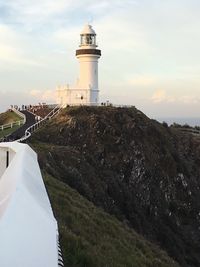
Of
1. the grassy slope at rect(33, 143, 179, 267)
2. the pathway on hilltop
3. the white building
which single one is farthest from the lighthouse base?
the grassy slope at rect(33, 143, 179, 267)

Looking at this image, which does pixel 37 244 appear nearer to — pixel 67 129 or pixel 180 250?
pixel 180 250

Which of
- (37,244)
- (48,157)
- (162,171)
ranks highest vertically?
(37,244)

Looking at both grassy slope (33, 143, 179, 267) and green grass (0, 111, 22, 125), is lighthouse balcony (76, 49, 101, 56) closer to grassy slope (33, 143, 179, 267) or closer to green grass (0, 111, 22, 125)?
green grass (0, 111, 22, 125)

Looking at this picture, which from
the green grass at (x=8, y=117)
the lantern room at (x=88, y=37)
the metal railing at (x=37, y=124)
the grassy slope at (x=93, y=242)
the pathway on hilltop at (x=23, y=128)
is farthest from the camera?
the lantern room at (x=88, y=37)

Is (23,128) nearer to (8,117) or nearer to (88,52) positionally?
(8,117)

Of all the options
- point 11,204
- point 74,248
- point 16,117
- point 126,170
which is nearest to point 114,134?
point 126,170

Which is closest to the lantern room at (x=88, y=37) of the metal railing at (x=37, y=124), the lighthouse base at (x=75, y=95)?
the lighthouse base at (x=75, y=95)

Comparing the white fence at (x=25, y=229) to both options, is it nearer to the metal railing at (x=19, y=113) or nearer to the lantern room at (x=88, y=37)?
the metal railing at (x=19, y=113)

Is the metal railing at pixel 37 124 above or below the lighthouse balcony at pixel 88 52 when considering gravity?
below
